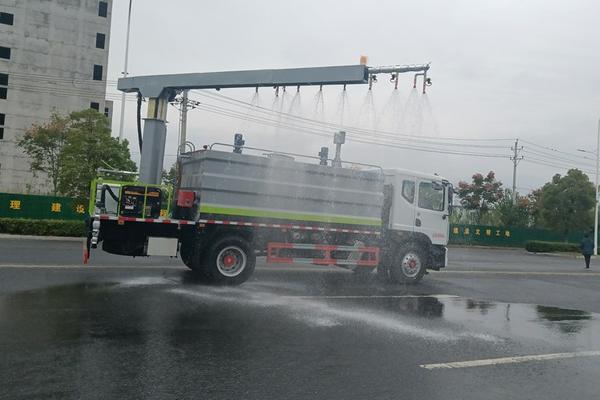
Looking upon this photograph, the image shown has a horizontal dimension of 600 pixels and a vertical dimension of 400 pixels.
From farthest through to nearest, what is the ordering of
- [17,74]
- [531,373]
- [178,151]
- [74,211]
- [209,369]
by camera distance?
[17,74] → [74,211] → [178,151] → [531,373] → [209,369]

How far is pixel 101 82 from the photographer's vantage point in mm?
53375

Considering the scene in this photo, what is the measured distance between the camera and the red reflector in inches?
461

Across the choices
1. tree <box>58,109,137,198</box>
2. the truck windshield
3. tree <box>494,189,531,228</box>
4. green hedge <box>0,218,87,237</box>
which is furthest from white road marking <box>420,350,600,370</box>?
tree <box>494,189,531,228</box>

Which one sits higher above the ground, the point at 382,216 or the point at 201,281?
the point at 382,216

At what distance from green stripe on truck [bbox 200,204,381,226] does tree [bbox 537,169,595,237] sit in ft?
117

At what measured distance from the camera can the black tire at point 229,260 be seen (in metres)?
11.5

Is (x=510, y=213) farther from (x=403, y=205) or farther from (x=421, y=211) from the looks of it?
(x=403, y=205)

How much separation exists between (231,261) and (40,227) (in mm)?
14738

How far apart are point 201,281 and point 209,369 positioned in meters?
6.32

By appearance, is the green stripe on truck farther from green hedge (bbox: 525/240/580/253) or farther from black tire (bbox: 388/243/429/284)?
green hedge (bbox: 525/240/580/253)

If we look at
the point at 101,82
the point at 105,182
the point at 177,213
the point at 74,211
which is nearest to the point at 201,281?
the point at 177,213

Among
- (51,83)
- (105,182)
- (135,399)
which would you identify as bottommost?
(135,399)

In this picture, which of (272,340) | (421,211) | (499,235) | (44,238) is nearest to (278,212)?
(421,211)

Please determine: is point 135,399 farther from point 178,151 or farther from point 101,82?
point 101,82
